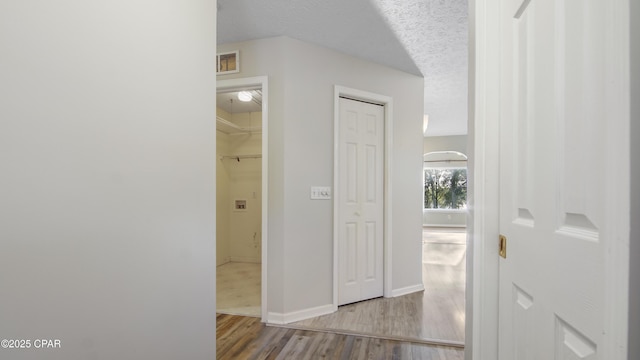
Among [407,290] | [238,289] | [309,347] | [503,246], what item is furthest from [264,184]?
[407,290]

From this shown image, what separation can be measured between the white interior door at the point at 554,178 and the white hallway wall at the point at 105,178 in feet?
3.98

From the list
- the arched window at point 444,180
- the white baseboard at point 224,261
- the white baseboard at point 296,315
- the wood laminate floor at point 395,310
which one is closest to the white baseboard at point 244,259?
the white baseboard at point 224,261

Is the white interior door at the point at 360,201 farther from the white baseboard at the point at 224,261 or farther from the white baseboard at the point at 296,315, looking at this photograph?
the white baseboard at the point at 224,261

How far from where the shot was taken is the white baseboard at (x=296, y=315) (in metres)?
2.37

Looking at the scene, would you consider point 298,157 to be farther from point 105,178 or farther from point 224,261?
point 224,261

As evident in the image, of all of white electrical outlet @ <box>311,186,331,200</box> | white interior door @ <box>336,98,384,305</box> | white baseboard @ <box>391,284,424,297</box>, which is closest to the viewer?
white electrical outlet @ <box>311,186,331,200</box>

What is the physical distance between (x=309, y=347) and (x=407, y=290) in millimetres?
1558

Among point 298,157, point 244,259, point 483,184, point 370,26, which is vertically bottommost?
point 244,259

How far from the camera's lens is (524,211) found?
2.83 ft

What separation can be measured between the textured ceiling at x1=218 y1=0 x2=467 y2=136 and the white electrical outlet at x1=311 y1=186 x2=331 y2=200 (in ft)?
4.48

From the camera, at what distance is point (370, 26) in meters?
2.25

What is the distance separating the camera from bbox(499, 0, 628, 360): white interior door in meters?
0.52

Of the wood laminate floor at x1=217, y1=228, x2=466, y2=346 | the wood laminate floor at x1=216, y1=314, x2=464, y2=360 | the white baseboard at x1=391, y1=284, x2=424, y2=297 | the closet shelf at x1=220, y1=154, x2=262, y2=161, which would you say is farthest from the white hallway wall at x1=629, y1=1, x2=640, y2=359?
the closet shelf at x1=220, y1=154, x2=262, y2=161

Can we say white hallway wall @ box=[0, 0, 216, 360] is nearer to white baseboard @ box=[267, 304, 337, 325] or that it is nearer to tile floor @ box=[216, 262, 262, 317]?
white baseboard @ box=[267, 304, 337, 325]
